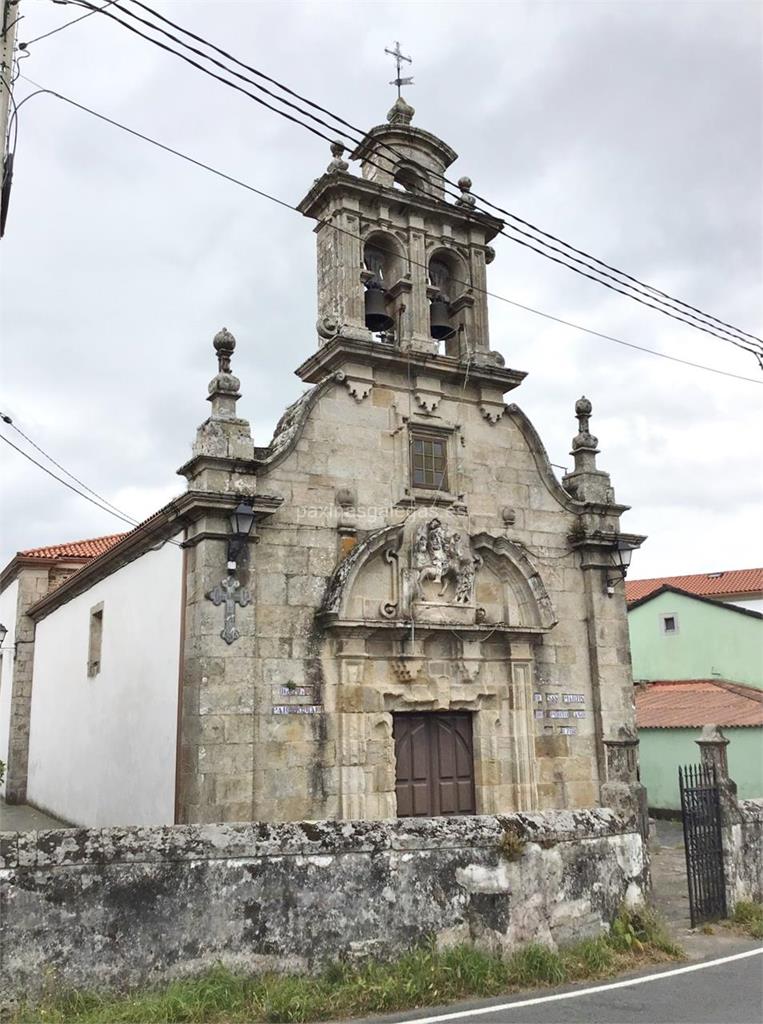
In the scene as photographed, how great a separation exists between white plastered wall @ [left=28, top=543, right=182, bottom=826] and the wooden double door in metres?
3.03

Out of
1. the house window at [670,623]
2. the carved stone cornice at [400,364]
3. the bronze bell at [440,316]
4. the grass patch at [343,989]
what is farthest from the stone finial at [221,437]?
the house window at [670,623]

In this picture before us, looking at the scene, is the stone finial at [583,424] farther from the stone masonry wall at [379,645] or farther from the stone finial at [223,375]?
the stone finial at [223,375]

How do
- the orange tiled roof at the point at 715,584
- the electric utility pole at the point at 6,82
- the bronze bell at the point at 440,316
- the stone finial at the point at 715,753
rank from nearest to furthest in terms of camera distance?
the electric utility pole at the point at 6,82 < the stone finial at the point at 715,753 < the bronze bell at the point at 440,316 < the orange tiled roof at the point at 715,584

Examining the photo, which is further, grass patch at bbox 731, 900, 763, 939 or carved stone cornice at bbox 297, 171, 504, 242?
carved stone cornice at bbox 297, 171, 504, 242

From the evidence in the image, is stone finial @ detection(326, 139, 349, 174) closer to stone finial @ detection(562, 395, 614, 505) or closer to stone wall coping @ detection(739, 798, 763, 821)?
stone finial @ detection(562, 395, 614, 505)

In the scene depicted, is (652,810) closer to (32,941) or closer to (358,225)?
(358,225)

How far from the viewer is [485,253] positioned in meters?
14.0

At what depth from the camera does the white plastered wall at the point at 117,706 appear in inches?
442

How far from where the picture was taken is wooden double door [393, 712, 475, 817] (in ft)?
37.4

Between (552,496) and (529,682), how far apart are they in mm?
2982

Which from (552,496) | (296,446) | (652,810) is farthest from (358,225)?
(652,810)

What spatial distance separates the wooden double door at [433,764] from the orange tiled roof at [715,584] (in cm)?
1998

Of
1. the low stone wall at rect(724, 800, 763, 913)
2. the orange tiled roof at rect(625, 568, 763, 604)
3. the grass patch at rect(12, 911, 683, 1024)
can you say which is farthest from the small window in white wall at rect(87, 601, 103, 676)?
the orange tiled roof at rect(625, 568, 763, 604)

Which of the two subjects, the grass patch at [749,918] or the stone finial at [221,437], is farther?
the stone finial at [221,437]
